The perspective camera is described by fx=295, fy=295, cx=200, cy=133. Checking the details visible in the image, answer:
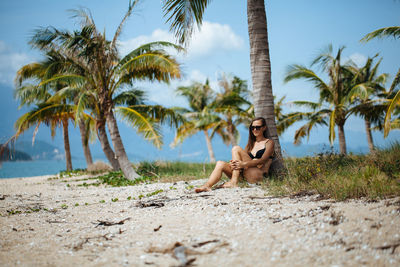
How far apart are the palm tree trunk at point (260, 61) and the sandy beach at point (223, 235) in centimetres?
262

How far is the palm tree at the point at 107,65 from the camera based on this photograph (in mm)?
10438

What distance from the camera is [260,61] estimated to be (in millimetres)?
6734

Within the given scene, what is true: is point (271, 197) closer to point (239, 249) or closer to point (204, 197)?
point (204, 197)

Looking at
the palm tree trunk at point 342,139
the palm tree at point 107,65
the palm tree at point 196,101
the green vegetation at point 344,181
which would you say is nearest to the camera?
the green vegetation at point 344,181

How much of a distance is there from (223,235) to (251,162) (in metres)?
2.79

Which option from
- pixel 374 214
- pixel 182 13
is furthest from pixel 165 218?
pixel 182 13

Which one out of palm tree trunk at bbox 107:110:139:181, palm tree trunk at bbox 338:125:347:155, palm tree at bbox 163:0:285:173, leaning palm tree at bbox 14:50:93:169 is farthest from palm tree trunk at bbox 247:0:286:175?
palm tree trunk at bbox 338:125:347:155

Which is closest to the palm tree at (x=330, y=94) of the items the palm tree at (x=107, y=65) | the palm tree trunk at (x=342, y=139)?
the palm tree trunk at (x=342, y=139)

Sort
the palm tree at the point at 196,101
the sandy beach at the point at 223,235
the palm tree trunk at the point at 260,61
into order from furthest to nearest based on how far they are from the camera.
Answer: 1. the palm tree at the point at 196,101
2. the palm tree trunk at the point at 260,61
3. the sandy beach at the point at 223,235

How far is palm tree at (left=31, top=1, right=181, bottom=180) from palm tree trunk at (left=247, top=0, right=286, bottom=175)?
14.0ft

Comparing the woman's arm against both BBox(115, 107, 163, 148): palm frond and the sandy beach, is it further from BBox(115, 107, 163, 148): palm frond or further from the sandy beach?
BBox(115, 107, 163, 148): palm frond

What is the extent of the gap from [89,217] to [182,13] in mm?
4962

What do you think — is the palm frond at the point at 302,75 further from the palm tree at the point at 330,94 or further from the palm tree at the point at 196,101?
the palm tree at the point at 196,101

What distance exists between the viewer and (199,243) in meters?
2.93
